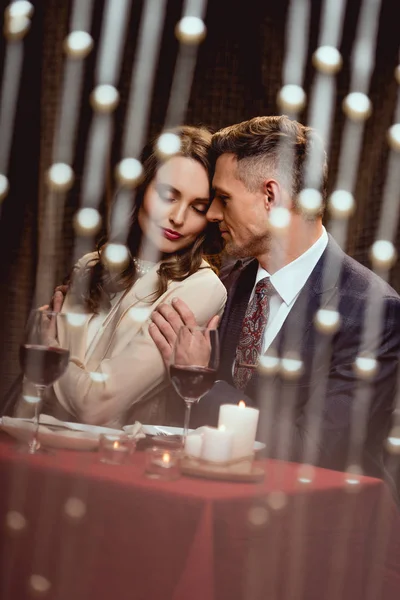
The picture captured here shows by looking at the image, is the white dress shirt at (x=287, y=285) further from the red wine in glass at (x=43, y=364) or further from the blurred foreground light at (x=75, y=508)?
the blurred foreground light at (x=75, y=508)

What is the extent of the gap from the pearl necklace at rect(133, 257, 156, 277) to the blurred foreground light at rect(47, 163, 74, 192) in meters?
0.58

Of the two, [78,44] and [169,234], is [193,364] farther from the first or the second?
[78,44]

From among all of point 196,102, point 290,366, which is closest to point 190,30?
point 196,102

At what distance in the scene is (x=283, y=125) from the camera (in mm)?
1930

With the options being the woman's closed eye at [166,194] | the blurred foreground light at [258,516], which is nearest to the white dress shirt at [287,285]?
the woman's closed eye at [166,194]

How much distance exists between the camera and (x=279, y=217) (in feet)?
6.18

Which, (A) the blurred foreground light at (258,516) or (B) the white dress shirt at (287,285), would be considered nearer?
(A) the blurred foreground light at (258,516)

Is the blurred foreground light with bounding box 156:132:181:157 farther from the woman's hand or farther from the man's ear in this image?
the woman's hand

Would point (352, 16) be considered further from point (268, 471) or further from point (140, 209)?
point (268, 471)

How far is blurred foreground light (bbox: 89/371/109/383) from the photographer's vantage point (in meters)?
1.42

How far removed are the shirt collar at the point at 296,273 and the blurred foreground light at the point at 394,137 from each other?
0.55m

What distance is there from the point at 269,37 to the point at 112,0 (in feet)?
1.60

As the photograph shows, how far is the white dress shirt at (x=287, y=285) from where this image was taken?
68.6 inches

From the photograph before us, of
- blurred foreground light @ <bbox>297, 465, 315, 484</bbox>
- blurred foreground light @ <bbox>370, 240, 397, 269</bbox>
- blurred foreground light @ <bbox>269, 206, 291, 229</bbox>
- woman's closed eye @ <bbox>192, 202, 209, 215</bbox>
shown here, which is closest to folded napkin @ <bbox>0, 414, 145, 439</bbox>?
blurred foreground light @ <bbox>297, 465, 315, 484</bbox>
